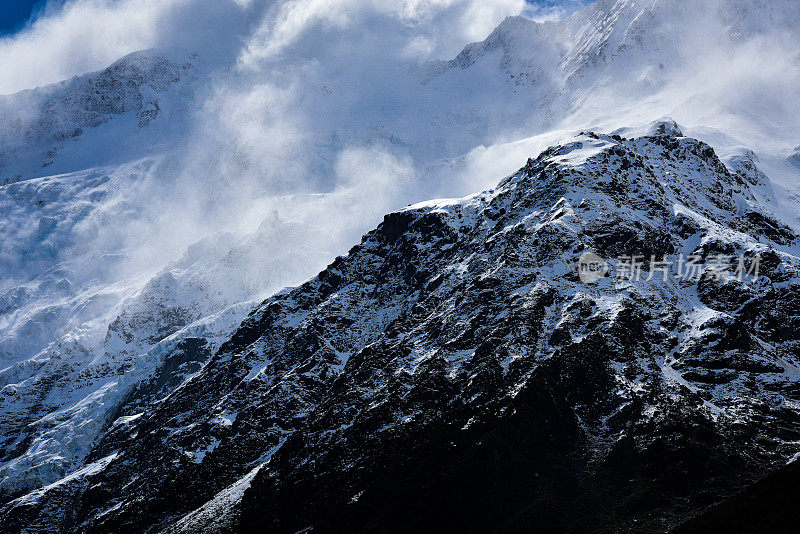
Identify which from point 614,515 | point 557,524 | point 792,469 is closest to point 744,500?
point 792,469

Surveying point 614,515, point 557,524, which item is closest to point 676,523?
point 614,515

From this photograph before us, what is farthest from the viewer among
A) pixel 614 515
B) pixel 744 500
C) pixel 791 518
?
pixel 614 515

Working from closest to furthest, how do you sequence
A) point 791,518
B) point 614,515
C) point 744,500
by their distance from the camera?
point 791,518, point 744,500, point 614,515

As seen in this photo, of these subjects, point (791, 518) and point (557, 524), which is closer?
point (791, 518)

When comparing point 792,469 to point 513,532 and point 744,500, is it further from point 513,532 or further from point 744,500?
point 513,532

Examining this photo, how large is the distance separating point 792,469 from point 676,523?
26.6 metres

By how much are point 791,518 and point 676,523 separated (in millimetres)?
29891

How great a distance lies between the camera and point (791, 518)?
160 metres

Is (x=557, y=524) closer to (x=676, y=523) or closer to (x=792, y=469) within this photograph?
(x=676, y=523)

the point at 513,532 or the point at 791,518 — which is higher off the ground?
the point at 513,532

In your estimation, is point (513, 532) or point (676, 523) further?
point (513, 532)

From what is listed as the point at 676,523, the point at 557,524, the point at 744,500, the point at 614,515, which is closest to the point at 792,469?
the point at 744,500

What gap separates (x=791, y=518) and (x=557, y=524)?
5368 cm

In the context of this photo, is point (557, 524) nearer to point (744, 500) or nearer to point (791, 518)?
point (744, 500)
